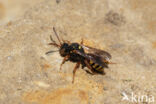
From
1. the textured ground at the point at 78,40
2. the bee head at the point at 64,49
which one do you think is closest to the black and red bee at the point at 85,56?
the bee head at the point at 64,49

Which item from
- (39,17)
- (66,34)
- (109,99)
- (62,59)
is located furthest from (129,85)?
(39,17)

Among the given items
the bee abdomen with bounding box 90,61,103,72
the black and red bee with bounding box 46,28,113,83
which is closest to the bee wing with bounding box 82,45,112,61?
the black and red bee with bounding box 46,28,113,83

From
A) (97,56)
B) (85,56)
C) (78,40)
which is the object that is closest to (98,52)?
(97,56)

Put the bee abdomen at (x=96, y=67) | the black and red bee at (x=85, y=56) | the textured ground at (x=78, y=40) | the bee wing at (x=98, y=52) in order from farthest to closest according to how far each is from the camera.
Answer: the bee wing at (x=98, y=52)
the black and red bee at (x=85, y=56)
the bee abdomen at (x=96, y=67)
the textured ground at (x=78, y=40)

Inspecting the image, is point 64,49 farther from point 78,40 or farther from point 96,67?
point 96,67

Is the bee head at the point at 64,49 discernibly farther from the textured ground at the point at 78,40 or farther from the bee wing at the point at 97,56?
the bee wing at the point at 97,56

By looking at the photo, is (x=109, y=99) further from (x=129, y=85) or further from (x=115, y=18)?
(x=115, y=18)
